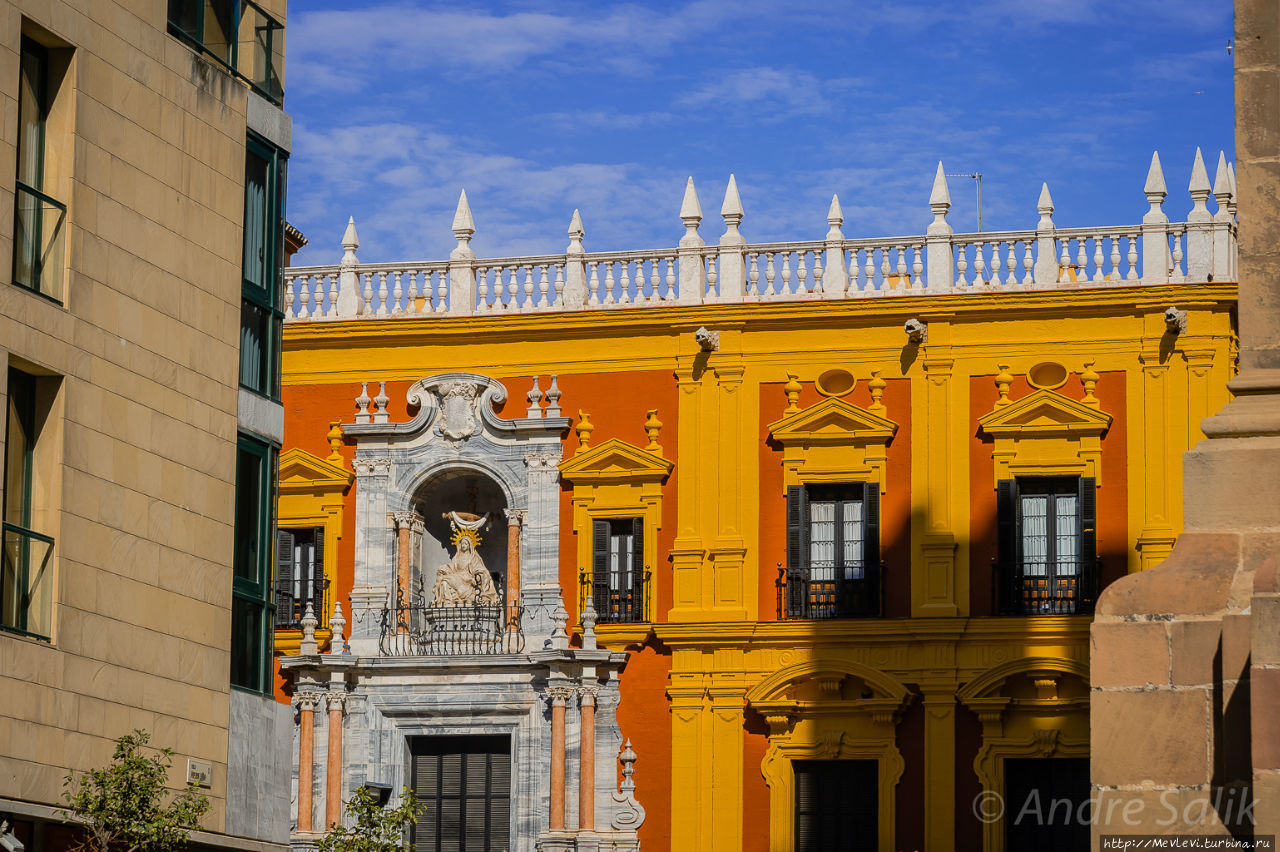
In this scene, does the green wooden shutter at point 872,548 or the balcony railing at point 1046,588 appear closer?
the balcony railing at point 1046,588

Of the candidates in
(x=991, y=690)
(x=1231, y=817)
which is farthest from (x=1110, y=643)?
(x=991, y=690)

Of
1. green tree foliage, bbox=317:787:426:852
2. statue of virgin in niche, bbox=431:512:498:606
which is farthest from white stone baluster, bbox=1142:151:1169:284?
green tree foliage, bbox=317:787:426:852

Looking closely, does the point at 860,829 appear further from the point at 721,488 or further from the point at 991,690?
the point at 721,488

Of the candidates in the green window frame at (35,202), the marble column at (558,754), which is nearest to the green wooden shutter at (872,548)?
the marble column at (558,754)

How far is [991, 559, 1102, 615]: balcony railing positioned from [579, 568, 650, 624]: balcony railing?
447cm

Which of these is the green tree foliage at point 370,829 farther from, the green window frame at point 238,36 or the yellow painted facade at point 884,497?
the yellow painted facade at point 884,497

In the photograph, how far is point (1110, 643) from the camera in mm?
11172

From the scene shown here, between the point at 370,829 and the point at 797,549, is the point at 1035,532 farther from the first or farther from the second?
A: the point at 370,829

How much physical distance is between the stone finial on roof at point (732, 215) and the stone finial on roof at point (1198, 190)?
18.9 ft

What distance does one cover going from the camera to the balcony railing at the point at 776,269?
30.4 m

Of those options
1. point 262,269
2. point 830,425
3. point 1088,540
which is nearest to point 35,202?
point 262,269

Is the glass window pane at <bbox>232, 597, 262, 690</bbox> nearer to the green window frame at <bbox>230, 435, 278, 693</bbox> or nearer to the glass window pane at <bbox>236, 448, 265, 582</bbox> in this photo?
the green window frame at <bbox>230, 435, 278, 693</bbox>

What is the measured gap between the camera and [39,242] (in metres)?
16.1

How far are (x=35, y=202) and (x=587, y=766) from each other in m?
15.8
